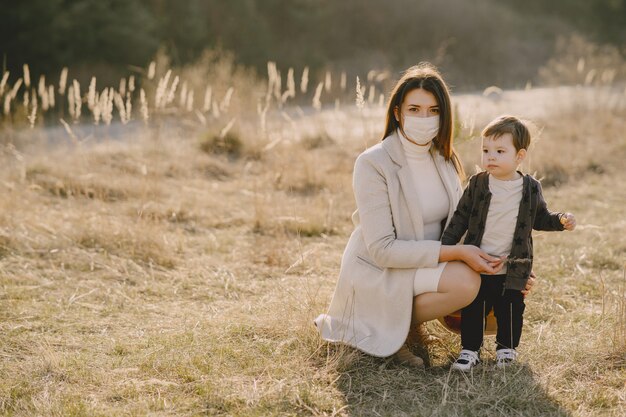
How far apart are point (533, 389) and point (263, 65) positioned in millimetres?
14706

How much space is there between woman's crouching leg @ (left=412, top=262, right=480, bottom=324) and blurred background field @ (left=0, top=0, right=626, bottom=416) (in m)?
0.33

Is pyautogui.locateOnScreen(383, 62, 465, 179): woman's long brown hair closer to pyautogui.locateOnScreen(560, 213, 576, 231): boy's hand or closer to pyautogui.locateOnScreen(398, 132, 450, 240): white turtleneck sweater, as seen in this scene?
pyautogui.locateOnScreen(398, 132, 450, 240): white turtleneck sweater

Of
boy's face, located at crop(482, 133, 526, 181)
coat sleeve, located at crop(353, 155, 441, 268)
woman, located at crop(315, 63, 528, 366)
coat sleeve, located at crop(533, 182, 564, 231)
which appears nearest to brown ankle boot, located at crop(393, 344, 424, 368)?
woman, located at crop(315, 63, 528, 366)

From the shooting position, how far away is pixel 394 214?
11.5ft

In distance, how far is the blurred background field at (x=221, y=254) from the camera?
3383 millimetres

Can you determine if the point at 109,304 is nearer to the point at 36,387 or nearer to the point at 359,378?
the point at 36,387

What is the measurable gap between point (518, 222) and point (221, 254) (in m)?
2.91

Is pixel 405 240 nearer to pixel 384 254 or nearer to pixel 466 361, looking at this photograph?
pixel 384 254

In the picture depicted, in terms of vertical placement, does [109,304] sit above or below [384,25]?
below

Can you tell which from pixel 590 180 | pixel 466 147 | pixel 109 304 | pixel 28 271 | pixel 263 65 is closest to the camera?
pixel 109 304

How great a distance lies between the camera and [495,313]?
3.58m

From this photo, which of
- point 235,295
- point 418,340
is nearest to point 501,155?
point 418,340

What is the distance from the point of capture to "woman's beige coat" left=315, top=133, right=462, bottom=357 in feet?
11.3

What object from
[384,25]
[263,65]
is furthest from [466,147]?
[384,25]
